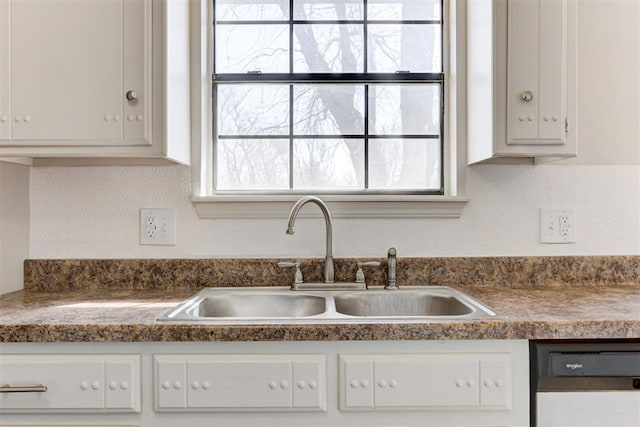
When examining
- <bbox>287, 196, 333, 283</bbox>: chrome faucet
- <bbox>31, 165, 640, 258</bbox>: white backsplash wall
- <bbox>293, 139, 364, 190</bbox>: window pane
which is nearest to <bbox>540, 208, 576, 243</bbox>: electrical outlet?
<bbox>31, 165, 640, 258</bbox>: white backsplash wall

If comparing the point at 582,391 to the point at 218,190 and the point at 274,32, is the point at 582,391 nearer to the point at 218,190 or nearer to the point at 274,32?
the point at 218,190

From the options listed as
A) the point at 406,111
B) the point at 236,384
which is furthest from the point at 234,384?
the point at 406,111

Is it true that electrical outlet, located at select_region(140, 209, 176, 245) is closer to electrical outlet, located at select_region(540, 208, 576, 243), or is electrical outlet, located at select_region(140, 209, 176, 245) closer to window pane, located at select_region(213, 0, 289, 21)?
window pane, located at select_region(213, 0, 289, 21)

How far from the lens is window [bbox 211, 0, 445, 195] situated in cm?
181

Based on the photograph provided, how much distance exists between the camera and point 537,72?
1399mm

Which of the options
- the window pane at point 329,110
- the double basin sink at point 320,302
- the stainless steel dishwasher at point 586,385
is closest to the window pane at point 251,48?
the window pane at point 329,110

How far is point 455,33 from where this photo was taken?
1.72 metres

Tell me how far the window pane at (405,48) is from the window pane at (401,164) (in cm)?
30

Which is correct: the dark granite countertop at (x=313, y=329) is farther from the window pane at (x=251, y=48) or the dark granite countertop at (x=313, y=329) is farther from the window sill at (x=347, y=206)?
the window pane at (x=251, y=48)

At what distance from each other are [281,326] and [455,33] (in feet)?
4.25

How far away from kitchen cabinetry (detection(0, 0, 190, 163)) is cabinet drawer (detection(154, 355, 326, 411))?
2.20 feet

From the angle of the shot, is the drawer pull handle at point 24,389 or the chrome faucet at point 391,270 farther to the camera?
the chrome faucet at point 391,270

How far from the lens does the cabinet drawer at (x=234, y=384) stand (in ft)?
3.58

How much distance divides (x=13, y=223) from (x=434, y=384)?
4.87 feet
